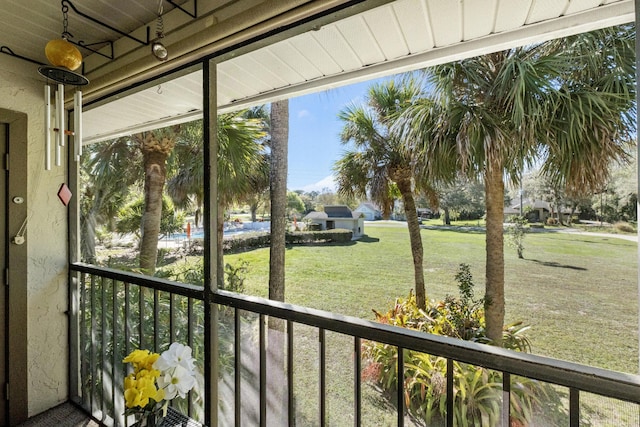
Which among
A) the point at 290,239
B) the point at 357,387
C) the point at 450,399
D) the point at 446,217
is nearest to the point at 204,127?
the point at 357,387

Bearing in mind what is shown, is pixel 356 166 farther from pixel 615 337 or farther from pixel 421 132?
pixel 615 337

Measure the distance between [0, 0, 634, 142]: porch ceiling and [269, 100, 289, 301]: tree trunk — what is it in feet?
6.76

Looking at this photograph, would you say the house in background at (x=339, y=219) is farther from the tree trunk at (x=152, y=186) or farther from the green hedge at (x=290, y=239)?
the tree trunk at (x=152, y=186)

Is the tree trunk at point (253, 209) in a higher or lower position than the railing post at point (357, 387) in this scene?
higher

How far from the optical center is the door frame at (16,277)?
1.93m

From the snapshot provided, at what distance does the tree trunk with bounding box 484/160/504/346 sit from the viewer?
3.46 meters

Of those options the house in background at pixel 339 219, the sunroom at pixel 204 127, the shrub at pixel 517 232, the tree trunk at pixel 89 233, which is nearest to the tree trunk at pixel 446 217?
the shrub at pixel 517 232

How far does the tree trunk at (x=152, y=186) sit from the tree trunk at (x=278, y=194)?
1.59 metres

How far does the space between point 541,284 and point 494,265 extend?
Answer: 2.93 ft

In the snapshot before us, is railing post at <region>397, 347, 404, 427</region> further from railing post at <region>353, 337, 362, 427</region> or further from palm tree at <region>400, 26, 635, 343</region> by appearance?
palm tree at <region>400, 26, 635, 343</region>

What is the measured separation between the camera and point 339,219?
6.24 m

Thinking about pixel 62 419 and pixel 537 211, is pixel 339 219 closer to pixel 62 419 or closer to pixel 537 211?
pixel 537 211

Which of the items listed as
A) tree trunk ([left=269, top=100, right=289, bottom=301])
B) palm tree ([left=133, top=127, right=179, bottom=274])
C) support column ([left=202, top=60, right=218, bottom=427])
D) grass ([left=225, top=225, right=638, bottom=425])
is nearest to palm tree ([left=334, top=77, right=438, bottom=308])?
grass ([left=225, top=225, right=638, bottom=425])

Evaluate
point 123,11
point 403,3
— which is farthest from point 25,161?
point 403,3
